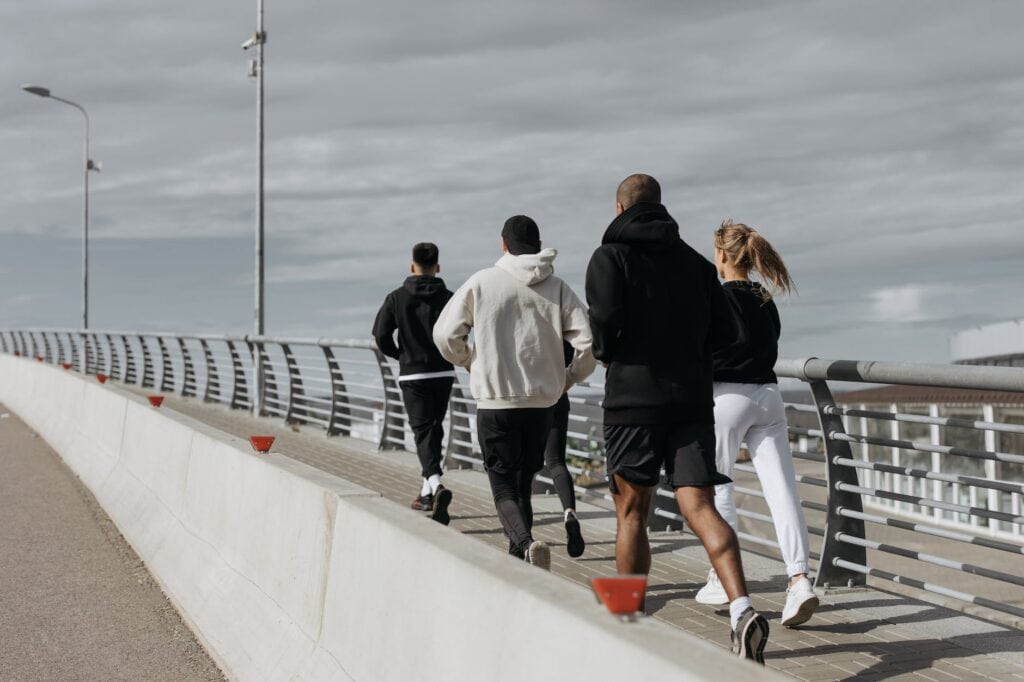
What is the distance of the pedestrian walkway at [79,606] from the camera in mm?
6414

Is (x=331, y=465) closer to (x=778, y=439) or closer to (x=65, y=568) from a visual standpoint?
(x=65, y=568)

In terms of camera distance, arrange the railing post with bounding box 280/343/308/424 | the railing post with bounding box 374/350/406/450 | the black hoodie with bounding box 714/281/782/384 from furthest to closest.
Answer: the railing post with bounding box 280/343/308/424 < the railing post with bounding box 374/350/406/450 < the black hoodie with bounding box 714/281/782/384

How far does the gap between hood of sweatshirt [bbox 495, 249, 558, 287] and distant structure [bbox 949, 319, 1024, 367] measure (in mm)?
64652

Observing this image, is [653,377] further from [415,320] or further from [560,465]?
[415,320]

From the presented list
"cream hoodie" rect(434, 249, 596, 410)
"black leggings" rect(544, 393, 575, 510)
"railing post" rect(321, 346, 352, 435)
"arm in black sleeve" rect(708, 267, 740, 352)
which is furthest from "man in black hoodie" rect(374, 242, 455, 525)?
"railing post" rect(321, 346, 352, 435)

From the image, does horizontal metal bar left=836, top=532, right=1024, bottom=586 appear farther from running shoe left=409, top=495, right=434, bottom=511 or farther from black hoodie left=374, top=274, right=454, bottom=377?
running shoe left=409, top=495, right=434, bottom=511

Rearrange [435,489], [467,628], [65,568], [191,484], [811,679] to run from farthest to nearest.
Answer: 1. [435,489]
2. [65,568]
3. [191,484]
4. [811,679]
5. [467,628]

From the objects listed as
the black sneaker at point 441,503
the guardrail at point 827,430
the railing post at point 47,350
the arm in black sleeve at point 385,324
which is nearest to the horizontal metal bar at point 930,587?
the guardrail at point 827,430

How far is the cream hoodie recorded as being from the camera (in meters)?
6.88

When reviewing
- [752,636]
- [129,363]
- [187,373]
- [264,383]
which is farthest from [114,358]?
[752,636]

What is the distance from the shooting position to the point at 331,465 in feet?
47.4

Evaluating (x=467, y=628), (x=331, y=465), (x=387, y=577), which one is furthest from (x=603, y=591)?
(x=331, y=465)

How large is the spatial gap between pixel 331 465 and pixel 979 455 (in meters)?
9.57

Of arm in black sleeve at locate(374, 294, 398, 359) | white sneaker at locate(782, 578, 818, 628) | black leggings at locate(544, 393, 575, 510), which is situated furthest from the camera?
arm in black sleeve at locate(374, 294, 398, 359)
